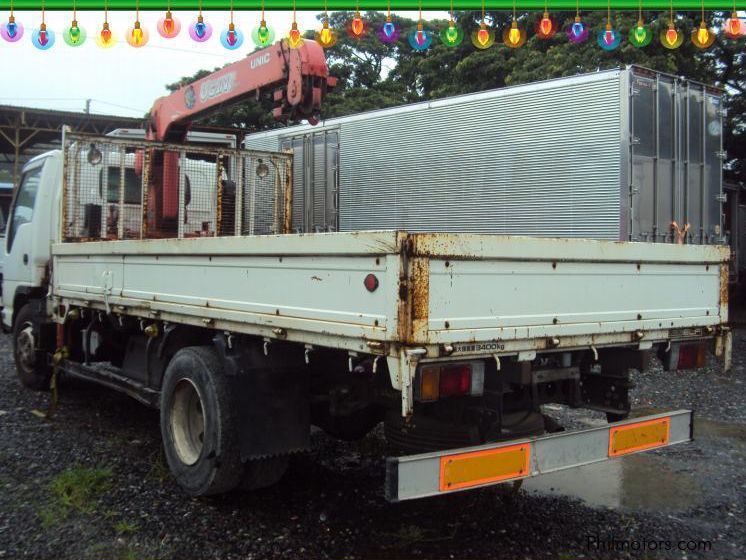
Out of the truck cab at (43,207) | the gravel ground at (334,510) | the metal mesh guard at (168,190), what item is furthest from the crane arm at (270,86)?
the gravel ground at (334,510)

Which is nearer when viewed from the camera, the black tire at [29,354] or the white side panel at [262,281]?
the white side panel at [262,281]

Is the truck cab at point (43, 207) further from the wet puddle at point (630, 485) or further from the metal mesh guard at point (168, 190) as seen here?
the wet puddle at point (630, 485)

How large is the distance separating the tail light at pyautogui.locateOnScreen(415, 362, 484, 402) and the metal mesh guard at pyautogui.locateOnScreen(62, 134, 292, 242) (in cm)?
408

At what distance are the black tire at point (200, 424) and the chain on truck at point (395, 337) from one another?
0.01 m

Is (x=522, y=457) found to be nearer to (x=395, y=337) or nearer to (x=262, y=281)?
(x=395, y=337)

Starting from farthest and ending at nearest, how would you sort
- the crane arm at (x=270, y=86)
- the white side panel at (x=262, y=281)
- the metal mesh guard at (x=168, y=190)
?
1. the metal mesh guard at (x=168, y=190)
2. the crane arm at (x=270, y=86)
3. the white side panel at (x=262, y=281)

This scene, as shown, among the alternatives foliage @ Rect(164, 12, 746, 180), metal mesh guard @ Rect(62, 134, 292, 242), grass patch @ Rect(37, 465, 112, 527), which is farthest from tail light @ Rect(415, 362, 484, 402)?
foliage @ Rect(164, 12, 746, 180)

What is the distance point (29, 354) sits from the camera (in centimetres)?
702

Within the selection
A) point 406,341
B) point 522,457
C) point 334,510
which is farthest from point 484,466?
point 334,510

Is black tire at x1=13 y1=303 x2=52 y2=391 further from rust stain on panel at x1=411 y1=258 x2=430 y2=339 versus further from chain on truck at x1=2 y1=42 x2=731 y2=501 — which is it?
rust stain on panel at x1=411 y1=258 x2=430 y2=339

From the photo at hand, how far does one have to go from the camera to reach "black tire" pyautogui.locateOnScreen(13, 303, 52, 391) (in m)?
6.90

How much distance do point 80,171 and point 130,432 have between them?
2.41 metres

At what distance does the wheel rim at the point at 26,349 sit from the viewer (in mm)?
6937

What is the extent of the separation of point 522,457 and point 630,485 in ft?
6.38
